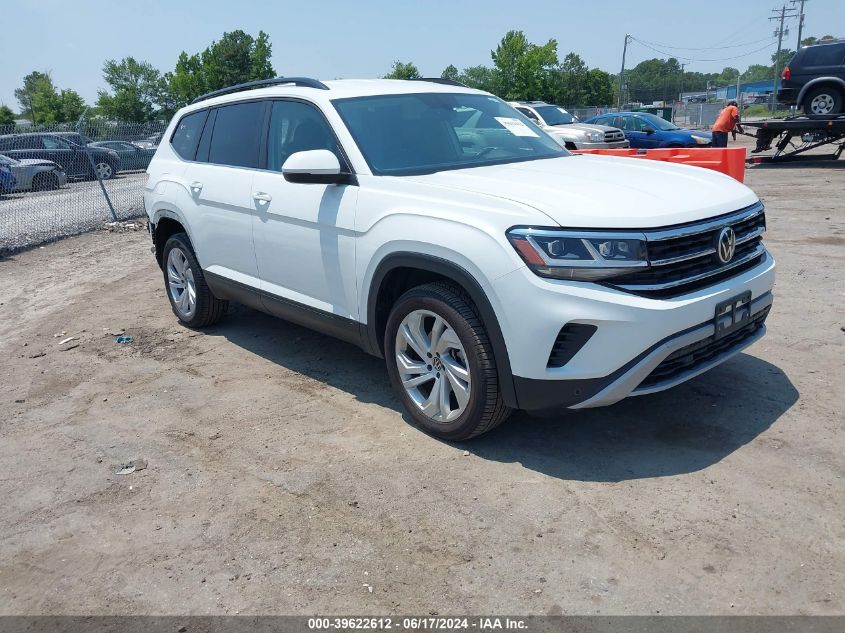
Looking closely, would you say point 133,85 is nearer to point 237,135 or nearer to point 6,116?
point 6,116

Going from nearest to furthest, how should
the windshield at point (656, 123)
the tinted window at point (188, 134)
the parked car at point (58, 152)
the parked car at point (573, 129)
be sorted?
the tinted window at point (188, 134) → the parked car at point (58, 152) → the parked car at point (573, 129) → the windshield at point (656, 123)

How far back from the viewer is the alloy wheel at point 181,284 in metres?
6.26

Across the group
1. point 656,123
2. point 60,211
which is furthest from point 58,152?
point 656,123

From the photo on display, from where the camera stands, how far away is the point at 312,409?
15.3 ft

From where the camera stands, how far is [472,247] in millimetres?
3568

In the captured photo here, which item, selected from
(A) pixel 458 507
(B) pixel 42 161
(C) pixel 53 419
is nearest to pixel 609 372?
(A) pixel 458 507

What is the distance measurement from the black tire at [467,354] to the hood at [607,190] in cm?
56

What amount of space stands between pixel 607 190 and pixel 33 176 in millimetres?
13494

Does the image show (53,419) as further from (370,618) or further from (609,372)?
(609,372)

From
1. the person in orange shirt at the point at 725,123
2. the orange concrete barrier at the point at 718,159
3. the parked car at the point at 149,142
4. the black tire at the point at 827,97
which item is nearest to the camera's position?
the orange concrete barrier at the point at 718,159

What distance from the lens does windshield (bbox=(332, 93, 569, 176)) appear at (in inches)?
173

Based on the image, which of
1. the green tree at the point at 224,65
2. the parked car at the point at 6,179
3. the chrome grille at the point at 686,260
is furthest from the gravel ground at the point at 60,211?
the green tree at the point at 224,65

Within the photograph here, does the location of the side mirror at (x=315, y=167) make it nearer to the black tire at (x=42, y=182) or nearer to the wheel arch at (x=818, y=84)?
the black tire at (x=42, y=182)

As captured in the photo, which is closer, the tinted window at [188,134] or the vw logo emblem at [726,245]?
the vw logo emblem at [726,245]
